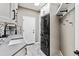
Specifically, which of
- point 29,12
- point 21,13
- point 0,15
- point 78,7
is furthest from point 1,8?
point 29,12

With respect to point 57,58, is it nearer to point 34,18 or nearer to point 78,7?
point 78,7

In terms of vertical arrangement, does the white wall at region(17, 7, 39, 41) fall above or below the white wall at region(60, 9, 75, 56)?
above

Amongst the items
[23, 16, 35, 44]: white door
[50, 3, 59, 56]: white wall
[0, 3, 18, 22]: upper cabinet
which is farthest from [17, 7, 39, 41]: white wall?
[0, 3, 18, 22]: upper cabinet

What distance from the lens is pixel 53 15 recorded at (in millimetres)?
3318

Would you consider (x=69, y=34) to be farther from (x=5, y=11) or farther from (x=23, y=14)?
(x=23, y=14)

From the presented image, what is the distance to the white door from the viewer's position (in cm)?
645

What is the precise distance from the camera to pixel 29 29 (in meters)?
6.69

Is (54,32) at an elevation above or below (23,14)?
below

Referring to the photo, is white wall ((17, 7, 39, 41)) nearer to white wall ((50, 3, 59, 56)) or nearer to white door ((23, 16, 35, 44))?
white door ((23, 16, 35, 44))

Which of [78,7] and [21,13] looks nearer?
[78,7]

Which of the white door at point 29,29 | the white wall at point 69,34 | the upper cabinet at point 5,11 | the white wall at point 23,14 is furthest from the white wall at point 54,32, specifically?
the white door at point 29,29

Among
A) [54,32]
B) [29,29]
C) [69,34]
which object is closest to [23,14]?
[29,29]

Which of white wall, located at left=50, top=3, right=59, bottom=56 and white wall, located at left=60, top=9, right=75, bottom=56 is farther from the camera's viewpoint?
white wall, located at left=50, top=3, right=59, bottom=56

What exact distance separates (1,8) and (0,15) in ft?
0.36
